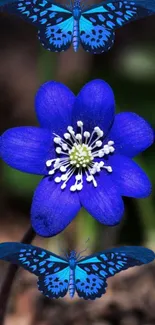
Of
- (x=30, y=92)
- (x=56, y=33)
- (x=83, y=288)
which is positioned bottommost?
(x=30, y=92)

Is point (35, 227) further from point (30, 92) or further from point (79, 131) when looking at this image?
point (30, 92)

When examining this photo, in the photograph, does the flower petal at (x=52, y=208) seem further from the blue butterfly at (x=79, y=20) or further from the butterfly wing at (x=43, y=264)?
the blue butterfly at (x=79, y=20)

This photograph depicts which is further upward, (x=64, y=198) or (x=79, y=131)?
(x=79, y=131)

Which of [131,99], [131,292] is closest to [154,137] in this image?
[131,292]

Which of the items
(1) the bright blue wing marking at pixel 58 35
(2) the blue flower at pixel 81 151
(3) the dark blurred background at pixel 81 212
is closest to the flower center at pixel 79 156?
(2) the blue flower at pixel 81 151

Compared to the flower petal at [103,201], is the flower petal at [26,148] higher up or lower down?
higher up

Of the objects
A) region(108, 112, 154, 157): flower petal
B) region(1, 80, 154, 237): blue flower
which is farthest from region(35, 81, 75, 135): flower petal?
region(108, 112, 154, 157): flower petal
